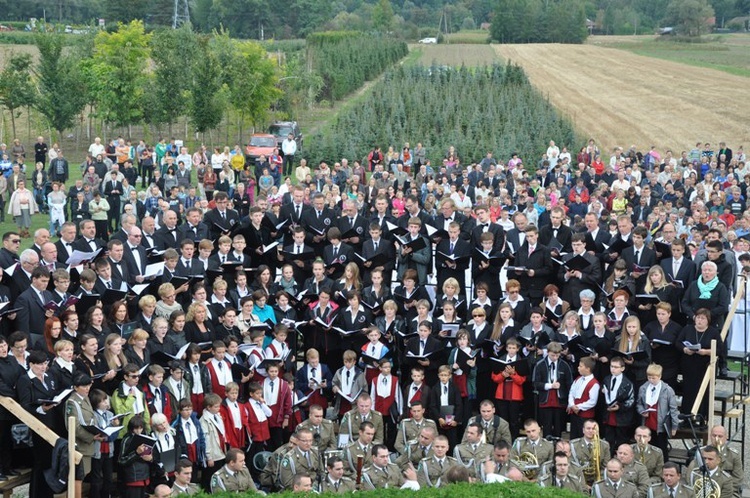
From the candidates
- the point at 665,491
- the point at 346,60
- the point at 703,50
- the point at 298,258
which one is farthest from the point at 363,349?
the point at 703,50

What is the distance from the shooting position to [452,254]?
1833cm

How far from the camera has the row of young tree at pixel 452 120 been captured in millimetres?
44938

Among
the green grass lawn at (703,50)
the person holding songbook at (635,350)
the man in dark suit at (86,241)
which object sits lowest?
the person holding songbook at (635,350)

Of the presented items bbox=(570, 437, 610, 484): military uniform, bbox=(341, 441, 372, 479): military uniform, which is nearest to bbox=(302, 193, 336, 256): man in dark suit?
bbox=(341, 441, 372, 479): military uniform

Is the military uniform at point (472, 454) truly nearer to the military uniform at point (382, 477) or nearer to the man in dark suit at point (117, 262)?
the military uniform at point (382, 477)

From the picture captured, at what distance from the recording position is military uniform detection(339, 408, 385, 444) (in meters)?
15.5

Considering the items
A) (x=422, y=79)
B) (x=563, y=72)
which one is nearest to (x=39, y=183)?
(x=422, y=79)

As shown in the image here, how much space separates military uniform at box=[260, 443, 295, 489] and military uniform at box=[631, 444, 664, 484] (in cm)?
455

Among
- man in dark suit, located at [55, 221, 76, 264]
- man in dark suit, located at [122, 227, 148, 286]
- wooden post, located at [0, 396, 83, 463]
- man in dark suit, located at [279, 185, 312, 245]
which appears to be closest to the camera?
wooden post, located at [0, 396, 83, 463]

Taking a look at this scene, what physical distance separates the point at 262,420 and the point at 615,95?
181 ft

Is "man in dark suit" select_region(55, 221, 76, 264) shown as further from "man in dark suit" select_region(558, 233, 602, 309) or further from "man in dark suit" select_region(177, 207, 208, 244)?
"man in dark suit" select_region(558, 233, 602, 309)

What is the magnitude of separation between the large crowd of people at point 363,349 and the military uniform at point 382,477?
3 centimetres

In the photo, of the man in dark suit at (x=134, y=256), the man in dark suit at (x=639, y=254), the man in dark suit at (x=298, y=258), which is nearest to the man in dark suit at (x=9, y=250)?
the man in dark suit at (x=134, y=256)

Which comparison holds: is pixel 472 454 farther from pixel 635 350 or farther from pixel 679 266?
pixel 679 266
